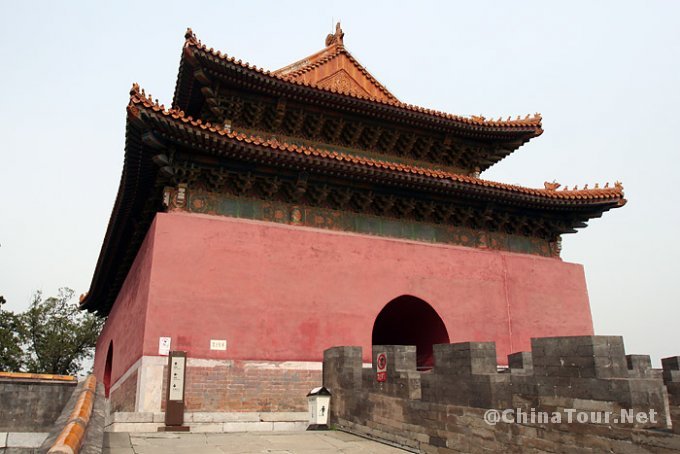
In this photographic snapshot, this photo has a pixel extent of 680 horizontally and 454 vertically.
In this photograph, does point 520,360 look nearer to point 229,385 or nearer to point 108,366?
point 229,385

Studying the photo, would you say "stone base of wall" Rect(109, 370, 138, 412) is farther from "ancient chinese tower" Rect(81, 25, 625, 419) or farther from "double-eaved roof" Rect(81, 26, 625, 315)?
"double-eaved roof" Rect(81, 26, 625, 315)

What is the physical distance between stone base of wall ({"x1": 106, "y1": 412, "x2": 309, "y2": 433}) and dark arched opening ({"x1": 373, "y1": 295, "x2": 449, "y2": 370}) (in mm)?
3579

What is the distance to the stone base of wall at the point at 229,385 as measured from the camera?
9.52 m

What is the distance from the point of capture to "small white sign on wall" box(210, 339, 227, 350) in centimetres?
1004

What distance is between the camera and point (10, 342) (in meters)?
28.7

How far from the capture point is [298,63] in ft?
50.4

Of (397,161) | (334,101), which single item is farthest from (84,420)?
(397,161)

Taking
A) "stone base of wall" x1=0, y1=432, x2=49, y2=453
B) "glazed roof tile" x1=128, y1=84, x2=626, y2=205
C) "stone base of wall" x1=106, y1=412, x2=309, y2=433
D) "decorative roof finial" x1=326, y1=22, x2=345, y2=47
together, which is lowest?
"stone base of wall" x1=0, y1=432, x2=49, y2=453

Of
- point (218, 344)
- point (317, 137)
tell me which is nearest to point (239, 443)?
point (218, 344)

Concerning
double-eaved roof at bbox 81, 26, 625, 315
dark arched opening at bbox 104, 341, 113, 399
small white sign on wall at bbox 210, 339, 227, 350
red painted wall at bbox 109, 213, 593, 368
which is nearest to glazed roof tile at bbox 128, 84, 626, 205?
double-eaved roof at bbox 81, 26, 625, 315

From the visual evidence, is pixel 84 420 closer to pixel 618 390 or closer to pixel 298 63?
pixel 618 390

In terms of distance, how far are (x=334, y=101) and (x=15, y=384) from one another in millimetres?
9023

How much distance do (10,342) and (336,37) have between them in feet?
81.0

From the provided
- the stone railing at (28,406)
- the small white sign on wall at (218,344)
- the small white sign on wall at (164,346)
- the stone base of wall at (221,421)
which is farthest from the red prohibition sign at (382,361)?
the stone railing at (28,406)
